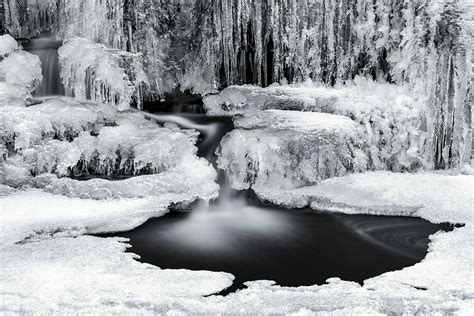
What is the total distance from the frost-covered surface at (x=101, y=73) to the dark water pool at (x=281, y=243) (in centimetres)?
291

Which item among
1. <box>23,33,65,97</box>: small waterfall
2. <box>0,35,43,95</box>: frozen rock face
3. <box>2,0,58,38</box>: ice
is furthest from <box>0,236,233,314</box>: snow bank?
<box>2,0,58,38</box>: ice

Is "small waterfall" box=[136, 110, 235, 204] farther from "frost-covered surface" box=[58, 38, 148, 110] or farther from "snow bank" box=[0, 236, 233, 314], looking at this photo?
"snow bank" box=[0, 236, 233, 314]

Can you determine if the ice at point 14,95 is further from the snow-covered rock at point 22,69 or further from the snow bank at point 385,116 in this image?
the snow bank at point 385,116

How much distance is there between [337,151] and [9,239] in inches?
175

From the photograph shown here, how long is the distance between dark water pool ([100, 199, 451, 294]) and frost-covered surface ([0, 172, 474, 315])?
0.72 feet

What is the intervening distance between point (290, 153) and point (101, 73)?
11.5 ft

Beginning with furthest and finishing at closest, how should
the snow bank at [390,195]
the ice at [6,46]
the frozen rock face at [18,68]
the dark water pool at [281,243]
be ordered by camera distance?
the ice at [6,46]
the frozen rock face at [18,68]
the snow bank at [390,195]
the dark water pool at [281,243]

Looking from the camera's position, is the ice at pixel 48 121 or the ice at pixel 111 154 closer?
the ice at pixel 111 154

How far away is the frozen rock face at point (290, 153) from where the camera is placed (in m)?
7.33

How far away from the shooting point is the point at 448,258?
500cm

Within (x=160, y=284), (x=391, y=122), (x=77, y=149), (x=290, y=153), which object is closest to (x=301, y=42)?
(x=391, y=122)

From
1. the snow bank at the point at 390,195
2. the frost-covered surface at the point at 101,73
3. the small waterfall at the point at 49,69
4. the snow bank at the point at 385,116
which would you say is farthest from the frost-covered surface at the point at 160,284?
the small waterfall at the point at 49,69

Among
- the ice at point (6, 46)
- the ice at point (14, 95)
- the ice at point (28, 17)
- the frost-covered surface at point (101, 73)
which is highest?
the ice at point (28, 17)

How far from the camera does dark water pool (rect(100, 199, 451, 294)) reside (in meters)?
4.98
